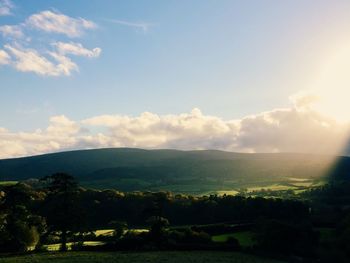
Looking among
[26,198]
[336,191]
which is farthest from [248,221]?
[336,191]

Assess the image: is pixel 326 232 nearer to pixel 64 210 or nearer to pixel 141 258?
A: pixel 141 258

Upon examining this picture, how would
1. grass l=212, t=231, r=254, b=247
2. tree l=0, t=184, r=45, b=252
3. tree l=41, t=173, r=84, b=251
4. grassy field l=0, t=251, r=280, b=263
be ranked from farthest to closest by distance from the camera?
grass l=212, t=231, r=254, b=247, tree l=41, t=173, r=84, b=251, tree l=0, t=184, r=45, b=252, grassy field l=0, t=251, r=280, b=263

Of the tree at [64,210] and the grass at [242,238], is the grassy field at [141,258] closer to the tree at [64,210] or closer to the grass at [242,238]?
the tree at [64,210]

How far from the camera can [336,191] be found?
611 ft

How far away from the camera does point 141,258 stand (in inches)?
2832

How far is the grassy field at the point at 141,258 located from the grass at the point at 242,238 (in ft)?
39.5

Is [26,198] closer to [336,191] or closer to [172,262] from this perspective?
[172,262]

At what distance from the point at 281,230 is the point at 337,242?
18.6m

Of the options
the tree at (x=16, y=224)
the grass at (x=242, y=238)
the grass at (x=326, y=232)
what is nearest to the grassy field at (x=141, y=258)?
the tree at (x=16, y=224)

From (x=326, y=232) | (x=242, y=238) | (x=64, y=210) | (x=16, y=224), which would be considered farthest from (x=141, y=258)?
(x=326, y=232)

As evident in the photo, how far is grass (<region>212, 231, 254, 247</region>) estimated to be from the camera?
94562 mm

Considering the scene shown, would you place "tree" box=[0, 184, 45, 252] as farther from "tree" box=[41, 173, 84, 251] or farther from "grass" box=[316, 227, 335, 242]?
"grass" box=[316, 227, 335, 242]

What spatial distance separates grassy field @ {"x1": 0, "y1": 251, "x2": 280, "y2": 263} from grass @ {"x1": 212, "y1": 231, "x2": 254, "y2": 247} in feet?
39.5

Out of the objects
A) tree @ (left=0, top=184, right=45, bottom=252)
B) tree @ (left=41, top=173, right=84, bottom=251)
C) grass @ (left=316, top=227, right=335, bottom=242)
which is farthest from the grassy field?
grass @ (left=316, top=227, right=335, bottom=242)
